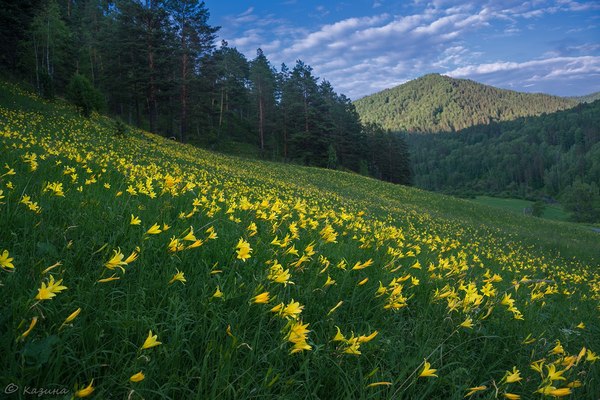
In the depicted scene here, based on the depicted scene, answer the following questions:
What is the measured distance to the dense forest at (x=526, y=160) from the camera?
133375 mm

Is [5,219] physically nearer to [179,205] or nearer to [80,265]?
[80,265]

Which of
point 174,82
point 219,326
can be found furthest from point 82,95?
point 219,326

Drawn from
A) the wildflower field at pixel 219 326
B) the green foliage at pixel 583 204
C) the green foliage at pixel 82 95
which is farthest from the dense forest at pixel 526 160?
the wildflower field at pixel 219 326

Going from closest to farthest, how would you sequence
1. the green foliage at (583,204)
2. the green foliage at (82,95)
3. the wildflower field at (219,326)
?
the wildflower field at (219,326), the green foliage at (82,95), the green foliage at (583,204)

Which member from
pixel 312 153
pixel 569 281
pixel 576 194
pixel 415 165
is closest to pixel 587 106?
pixel 415 165

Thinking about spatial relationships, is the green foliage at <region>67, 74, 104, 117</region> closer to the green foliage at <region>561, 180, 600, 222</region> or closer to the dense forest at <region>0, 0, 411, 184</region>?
the dense forest at <region>0, 0, 411, 184</region>

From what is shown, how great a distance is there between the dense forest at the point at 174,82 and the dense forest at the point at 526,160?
84877 mm

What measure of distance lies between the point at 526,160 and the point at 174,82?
169559 mm

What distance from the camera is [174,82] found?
3180 cm

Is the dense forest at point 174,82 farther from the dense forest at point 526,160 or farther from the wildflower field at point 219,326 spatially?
the dense forest at point 526,160

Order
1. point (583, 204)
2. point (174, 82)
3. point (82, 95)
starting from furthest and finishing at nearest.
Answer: point (583, 204) < point (174, 82) < point (82, 95)

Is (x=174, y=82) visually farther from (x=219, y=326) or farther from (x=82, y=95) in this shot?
(x=219, y=326)

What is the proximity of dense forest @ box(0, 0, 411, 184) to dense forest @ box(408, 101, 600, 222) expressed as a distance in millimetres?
84877

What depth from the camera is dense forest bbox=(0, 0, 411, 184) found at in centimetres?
2842
